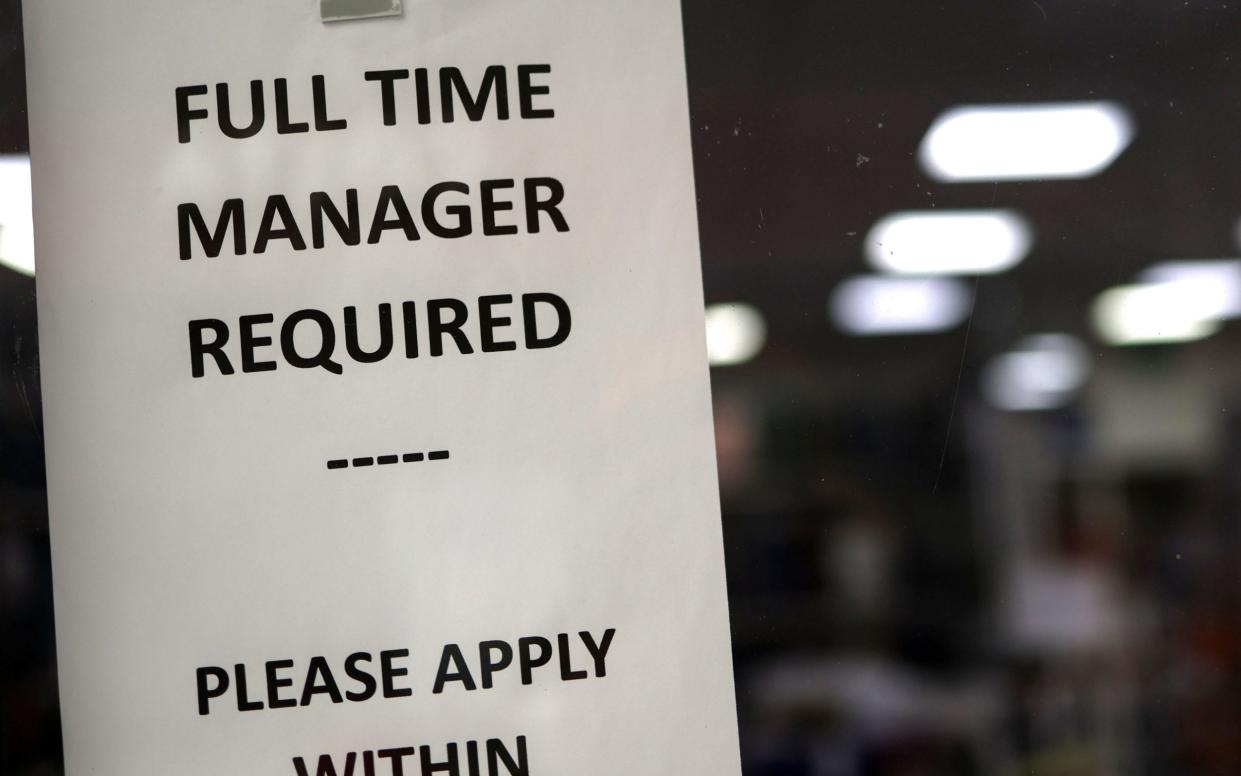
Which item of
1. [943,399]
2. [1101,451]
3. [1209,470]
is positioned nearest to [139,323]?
[943,399]

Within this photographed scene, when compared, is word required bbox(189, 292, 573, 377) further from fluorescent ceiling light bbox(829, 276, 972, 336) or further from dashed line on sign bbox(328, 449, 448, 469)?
fluorescent ceiling light bbox(829, 276, 972, 336)

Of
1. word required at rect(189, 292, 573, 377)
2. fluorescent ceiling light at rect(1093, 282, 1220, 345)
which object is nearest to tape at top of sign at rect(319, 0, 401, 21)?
word required at rect(189, 292, 573, 377)

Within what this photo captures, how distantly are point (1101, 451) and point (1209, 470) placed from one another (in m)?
0.14

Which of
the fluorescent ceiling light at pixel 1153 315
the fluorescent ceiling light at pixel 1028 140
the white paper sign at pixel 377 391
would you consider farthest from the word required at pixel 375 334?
the fluorescent ceiling light at pixel 1153 315

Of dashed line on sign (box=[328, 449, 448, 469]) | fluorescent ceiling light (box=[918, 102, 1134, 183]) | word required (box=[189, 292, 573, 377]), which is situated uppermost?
fluorescent ceiling light (box=[918, 102, 1134, 183])

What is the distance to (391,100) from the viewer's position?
1.38 metres

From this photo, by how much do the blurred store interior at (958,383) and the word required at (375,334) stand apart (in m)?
0.22

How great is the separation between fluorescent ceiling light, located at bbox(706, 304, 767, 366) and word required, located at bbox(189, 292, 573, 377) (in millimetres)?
179

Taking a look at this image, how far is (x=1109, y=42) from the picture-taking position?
1420 millimetres

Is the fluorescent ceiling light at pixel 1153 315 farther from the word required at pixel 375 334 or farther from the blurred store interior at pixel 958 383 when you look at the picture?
the word required at pixel 375 334

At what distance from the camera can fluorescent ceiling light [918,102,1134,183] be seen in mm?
1406

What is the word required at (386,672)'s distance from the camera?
1.33 m

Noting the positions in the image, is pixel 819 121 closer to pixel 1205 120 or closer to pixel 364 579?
pixel 1205 120

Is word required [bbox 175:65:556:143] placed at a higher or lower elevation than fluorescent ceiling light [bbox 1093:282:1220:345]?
higher
